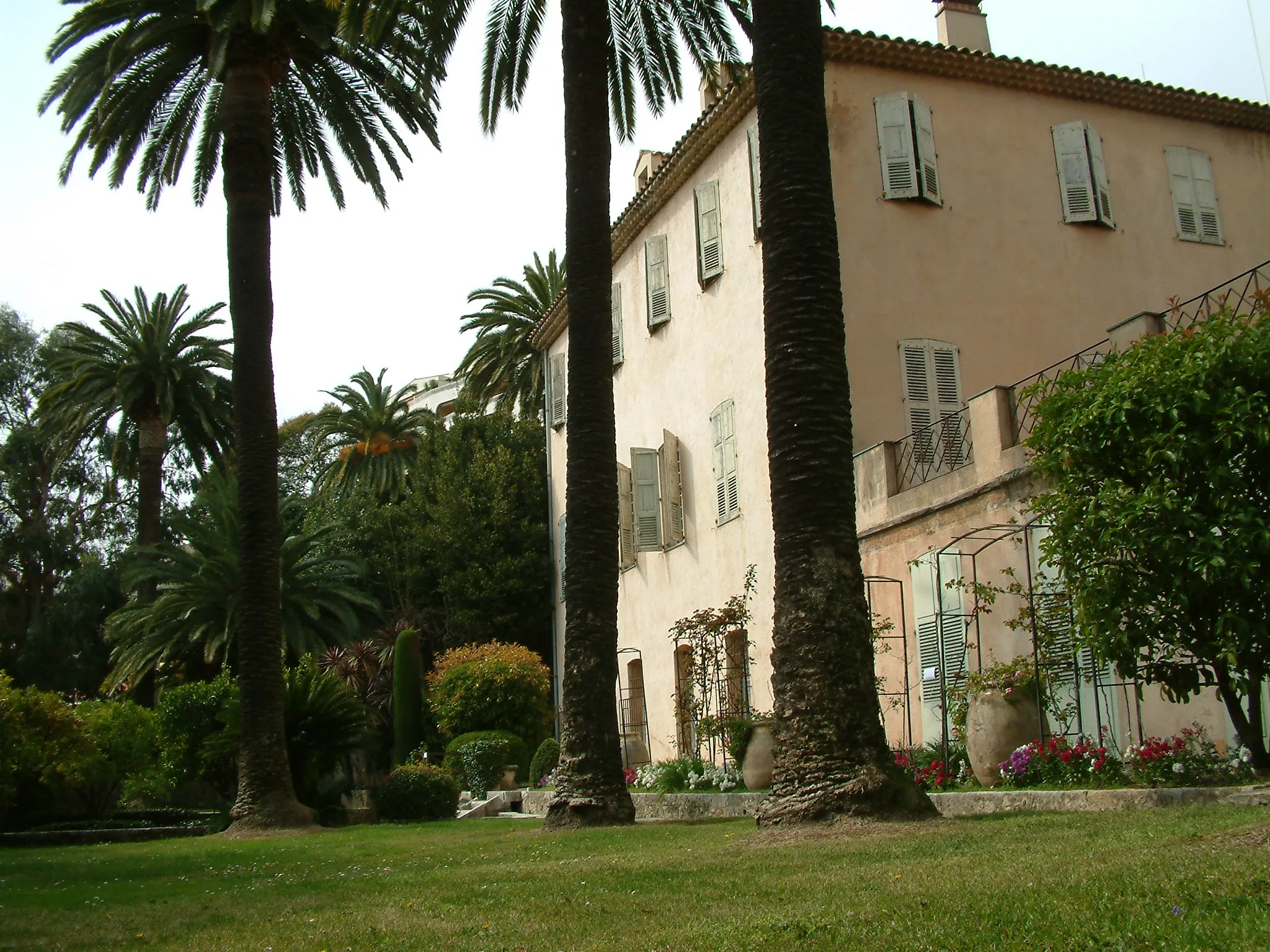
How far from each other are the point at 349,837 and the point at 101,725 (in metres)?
11.7

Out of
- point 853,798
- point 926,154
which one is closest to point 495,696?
point 926,154

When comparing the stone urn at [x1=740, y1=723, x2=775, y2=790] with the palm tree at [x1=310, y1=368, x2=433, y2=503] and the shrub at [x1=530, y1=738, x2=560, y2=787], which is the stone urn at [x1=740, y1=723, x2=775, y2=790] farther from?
the palm tree at [x1=310, y1=368, x2=433, y2=503]

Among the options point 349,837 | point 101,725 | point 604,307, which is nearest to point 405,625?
point 101,725

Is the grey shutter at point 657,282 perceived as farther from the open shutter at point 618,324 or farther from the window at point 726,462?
the window at point 726,462

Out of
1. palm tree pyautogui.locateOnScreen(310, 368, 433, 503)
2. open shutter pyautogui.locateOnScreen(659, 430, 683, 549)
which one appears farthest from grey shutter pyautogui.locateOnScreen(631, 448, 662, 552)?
palm tree pyautogui.locateOnScreen(310, 368, 433, 503)

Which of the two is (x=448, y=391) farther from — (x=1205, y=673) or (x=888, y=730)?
(x=1205, y=673)

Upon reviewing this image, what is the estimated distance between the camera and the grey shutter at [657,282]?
24.9 m

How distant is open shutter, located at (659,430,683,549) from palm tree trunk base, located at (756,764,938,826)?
14.5m

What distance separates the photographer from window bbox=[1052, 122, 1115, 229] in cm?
2097

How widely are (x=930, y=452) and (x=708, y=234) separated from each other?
6499 mm

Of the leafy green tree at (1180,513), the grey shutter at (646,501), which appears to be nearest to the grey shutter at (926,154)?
the grey shutter at (646,501)

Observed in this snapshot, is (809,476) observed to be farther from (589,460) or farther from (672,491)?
(672,491)

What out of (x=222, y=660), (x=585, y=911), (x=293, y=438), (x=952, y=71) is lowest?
(x=585, y=911)

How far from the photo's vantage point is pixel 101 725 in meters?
25.7
